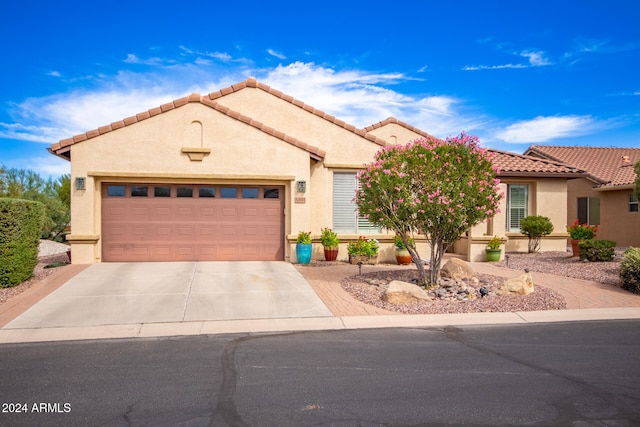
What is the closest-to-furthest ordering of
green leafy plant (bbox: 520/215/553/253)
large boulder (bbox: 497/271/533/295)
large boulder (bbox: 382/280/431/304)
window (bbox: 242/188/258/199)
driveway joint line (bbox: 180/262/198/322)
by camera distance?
driveway joint line (bbox: 180/262/198/322) < large boulder (bbox: 382/280/431/304) < large boulder (bbox: 497/271/533/295) < window (bbox: 242/188/258/199) < green leafy plant (bbox: 520/215/553/253)

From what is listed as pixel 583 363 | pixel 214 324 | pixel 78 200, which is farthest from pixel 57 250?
pixel 583 363

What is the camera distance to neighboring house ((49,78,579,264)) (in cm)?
1391

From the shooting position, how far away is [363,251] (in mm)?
15008

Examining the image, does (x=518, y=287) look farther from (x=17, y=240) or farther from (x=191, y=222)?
(x=17, y=240)

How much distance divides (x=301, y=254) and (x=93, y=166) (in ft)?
21.4

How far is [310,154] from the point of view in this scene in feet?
49.9

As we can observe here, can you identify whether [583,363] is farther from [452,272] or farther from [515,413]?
[452,272]

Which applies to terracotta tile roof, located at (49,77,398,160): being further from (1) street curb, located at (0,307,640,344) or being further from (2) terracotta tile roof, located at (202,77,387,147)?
(1) street curb, located at (0,307,640,344)

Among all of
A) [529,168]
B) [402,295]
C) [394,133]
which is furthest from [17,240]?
[529,168]

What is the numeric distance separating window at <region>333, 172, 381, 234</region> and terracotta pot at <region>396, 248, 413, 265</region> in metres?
1.21

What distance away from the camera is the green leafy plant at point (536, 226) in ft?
59.2

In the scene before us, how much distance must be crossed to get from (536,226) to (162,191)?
1334 centimetres

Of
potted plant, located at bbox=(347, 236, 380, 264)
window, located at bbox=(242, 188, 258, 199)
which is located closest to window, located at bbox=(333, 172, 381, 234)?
potted plant, located at bbox=(347, 236, 380, 264)

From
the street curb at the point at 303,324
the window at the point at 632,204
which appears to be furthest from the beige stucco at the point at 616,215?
the street curb at the point at 303,324
